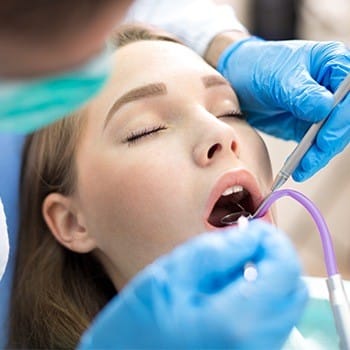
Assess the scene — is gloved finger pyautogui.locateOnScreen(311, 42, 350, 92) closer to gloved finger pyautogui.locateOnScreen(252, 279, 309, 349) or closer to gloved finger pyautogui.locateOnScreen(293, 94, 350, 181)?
gloved finger pyautogui.locateOnScreen(293, 94, 350, 181)

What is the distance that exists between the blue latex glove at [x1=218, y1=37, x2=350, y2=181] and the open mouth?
0.43 feet

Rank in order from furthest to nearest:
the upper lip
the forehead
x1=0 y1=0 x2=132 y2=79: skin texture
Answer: the forehead → the upper lip → x1=0 y1=0 x2=132 y2=79: skin texture

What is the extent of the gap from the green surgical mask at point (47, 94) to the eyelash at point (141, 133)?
530 millimetres

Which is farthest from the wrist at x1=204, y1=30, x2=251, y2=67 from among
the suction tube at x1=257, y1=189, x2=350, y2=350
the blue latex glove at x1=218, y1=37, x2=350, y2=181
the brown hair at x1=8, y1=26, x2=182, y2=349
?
the suction tube at x1=257, y1=189, x2=350, y2=350

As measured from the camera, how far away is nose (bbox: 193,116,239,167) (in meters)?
1.30

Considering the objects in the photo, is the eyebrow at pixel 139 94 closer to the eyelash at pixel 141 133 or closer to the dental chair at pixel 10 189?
the eyelash at pixel 141 133

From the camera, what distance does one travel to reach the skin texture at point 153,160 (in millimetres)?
1309

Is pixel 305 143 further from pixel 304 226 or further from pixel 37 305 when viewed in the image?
pixel 304 226

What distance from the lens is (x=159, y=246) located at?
1338 millimetres

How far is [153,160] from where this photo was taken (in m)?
1.33

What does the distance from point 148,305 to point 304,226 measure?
2042 millimetres

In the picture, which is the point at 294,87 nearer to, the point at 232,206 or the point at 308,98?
the point at 308,98

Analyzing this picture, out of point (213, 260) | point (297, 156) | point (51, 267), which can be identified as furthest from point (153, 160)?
point (213, 260)

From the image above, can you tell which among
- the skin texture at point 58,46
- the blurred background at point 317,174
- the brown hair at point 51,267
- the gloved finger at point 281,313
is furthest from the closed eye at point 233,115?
the blurred background at point 317,174
